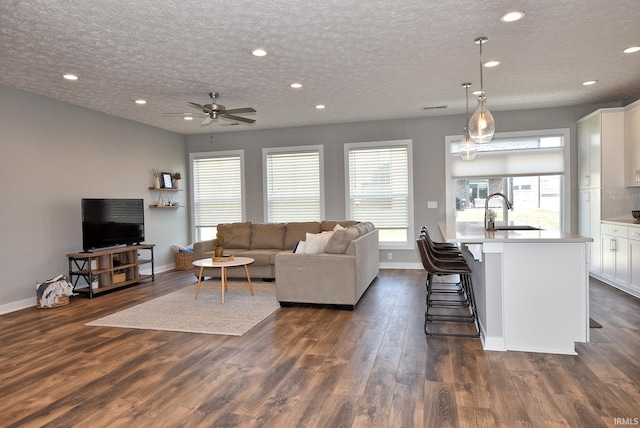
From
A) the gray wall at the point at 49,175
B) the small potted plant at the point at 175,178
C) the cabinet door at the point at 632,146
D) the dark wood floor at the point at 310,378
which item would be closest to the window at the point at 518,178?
the cabinet door at the point at 632,146

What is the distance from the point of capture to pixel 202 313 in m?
4.52

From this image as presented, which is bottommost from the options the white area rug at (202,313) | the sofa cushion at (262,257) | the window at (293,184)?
the white area rug at (202,313)

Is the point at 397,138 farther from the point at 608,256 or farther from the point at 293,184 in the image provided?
the point at 608,256

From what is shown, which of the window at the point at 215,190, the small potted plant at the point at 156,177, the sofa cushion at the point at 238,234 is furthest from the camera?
the window at the point at 215,190

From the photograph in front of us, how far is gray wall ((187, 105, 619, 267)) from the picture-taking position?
6.67 metres

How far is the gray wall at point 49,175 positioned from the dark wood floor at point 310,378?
1.15 metres

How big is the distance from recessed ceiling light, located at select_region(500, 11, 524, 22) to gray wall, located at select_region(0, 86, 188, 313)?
559 cm

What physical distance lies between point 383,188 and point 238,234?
110 inches

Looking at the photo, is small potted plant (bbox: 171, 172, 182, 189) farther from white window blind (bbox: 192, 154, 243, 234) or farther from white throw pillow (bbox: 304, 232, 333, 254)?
white throw pillow (bbox: 304, 232, 333, 254)

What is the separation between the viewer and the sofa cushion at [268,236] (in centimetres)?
683

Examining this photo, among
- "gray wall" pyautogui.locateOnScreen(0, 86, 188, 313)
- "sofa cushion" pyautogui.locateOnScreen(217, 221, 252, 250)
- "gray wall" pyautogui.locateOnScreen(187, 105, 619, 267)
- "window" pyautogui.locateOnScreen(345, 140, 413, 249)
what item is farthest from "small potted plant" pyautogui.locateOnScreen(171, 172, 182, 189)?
"window" pyautogui.locateOnScreen(345, 140, 413, 249)

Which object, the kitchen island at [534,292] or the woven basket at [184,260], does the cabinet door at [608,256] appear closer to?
the kitchen island at [534,292]

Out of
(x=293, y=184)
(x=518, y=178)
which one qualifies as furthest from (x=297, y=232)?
(x=518, y=178)

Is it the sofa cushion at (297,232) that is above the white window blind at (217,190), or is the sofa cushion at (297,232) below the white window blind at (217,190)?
below
